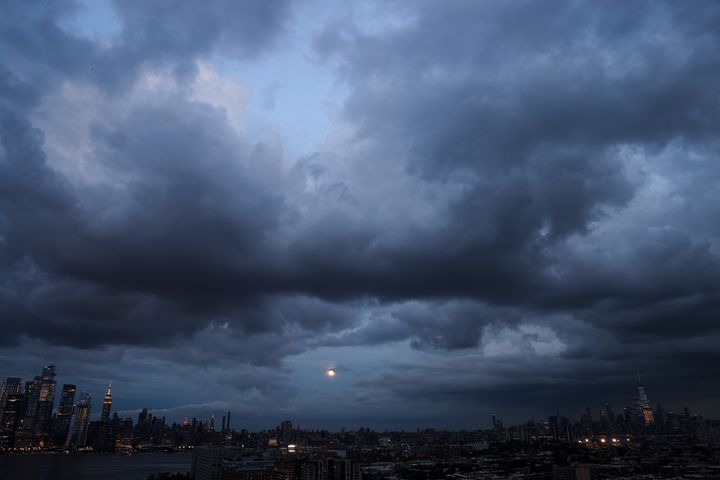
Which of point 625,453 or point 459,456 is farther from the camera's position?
point 459,456

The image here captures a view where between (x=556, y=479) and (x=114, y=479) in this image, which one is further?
(x=114, y=479)

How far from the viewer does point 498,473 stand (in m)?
106

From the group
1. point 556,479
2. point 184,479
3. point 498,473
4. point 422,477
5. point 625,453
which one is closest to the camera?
point 556,479

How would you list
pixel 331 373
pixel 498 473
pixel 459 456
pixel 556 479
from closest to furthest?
1. pixel 331 373
2. pixel 556 479
3. pixel 498 473
4. pixel 459 456

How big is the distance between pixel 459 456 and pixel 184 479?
11170cm

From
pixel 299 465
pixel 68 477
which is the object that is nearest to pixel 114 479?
pixel 68 477

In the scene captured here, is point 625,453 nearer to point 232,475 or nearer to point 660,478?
point 660,478

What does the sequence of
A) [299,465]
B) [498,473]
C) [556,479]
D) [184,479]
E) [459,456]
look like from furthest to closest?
[459,456]
[498,473]
[299,465]
[184,479]
[556,479]

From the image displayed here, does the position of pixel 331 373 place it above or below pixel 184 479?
above

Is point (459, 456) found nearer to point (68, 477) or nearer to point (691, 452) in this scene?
point (691, 452)

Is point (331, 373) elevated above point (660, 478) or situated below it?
above

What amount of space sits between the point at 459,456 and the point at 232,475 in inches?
4177

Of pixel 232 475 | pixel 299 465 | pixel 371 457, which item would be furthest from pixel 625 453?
pixel 232 475

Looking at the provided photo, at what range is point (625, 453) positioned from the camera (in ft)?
485
